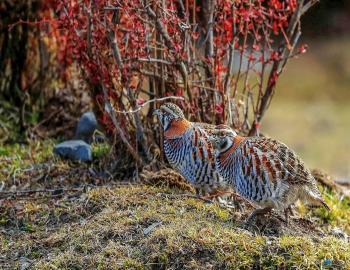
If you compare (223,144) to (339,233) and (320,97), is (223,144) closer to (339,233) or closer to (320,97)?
(339,233)

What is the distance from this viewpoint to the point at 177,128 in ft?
25.7

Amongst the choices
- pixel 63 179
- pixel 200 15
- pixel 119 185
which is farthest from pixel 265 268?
pixel 200 15

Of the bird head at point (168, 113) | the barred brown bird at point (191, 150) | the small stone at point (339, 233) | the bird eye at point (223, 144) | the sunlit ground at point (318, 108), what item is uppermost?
the bird head at point (168, 113)

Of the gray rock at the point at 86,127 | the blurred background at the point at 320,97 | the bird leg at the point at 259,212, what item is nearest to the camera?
the bird leg at the point at 259,212

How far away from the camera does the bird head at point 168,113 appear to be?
783 cm

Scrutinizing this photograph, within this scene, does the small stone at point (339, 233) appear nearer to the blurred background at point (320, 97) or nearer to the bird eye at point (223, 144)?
the bird eye at point (223, 144)

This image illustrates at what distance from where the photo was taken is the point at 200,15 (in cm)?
920

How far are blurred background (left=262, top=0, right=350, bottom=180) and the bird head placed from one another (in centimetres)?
507

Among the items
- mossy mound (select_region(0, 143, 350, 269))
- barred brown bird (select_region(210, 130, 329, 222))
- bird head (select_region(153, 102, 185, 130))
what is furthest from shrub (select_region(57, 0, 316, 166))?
barred brown bird (select_region(210, 130, 329, 222))

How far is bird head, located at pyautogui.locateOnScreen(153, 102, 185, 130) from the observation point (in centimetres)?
783

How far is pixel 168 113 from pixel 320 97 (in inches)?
425

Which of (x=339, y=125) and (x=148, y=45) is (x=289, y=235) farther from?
(x=339, y=125)

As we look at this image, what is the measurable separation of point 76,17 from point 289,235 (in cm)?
313

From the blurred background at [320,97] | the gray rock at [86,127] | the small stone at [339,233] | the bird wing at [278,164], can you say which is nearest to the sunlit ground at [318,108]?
the blurred background at [320,97]
